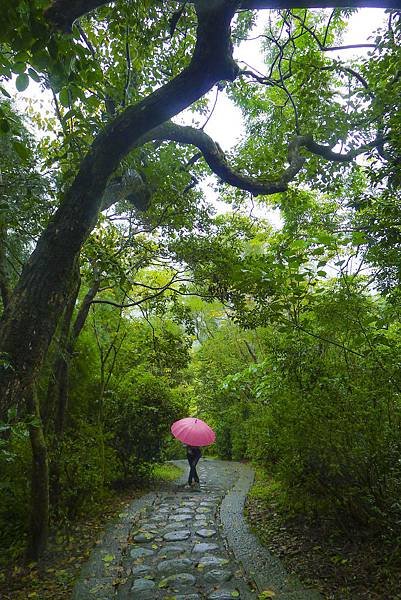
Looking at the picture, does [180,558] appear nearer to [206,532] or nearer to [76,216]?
[206,532]

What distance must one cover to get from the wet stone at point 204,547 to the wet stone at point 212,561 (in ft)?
0.75

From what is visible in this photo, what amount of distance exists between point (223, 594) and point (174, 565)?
896 millimetres

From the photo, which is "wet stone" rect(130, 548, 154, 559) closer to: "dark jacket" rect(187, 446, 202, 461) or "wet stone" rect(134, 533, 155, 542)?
"wet stone" rect(134, 533, 155, 542)

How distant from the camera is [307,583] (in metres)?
3.70

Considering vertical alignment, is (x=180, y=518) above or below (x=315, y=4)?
below

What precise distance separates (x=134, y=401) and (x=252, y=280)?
17.3 ft

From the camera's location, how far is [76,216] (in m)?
2.35

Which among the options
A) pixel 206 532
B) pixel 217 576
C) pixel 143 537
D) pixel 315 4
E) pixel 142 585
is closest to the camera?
pixel 315 4

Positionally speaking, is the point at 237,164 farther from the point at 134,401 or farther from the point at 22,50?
the point at 134,401

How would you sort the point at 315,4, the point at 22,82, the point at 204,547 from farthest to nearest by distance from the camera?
the point at 204,547 → the point at 315,4 → the point at 22,82

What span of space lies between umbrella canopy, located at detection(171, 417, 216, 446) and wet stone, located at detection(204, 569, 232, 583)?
170 inches

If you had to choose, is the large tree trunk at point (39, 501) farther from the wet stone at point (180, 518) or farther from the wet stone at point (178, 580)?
the wet stone at point (180, 518)

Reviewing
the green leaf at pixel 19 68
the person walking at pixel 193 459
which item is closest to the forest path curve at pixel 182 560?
the person walking at pixel 193 459

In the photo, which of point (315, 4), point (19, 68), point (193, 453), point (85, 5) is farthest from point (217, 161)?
point (193, 453)
